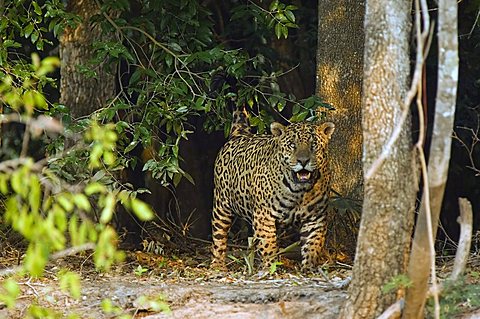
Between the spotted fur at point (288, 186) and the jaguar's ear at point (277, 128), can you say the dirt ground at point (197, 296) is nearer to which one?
the spotted fur at point (288, 186)

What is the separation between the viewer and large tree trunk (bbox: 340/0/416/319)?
18.5 ft

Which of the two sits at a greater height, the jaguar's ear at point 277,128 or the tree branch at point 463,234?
the jaguar's ear at point 277,128

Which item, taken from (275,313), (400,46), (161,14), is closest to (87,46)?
(161,14)

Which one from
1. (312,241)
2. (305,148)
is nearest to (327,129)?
(305,148)

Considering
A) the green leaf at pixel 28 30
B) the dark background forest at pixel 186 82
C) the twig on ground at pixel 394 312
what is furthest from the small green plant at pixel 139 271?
the twig on ground at pixel 394 312

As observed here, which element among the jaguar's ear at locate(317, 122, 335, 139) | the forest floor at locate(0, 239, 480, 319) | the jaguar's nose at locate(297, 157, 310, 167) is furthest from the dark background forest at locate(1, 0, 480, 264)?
the forest floor at locate(0, 239, 480, 319)

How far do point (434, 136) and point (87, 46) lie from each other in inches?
203

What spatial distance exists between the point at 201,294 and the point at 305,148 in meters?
1.77

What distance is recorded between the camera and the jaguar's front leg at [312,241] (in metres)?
8.66

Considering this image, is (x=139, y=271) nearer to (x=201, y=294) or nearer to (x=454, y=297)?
(x=201, y=294)

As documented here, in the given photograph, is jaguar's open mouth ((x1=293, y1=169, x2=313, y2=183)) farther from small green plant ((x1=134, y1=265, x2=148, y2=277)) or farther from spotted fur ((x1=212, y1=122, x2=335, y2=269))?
small green plant ((x1=134, y1=265, x2=148, y2=277))

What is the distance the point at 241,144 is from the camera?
970cm

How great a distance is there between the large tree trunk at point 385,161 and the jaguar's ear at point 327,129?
2.82 m

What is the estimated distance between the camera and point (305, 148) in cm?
843
